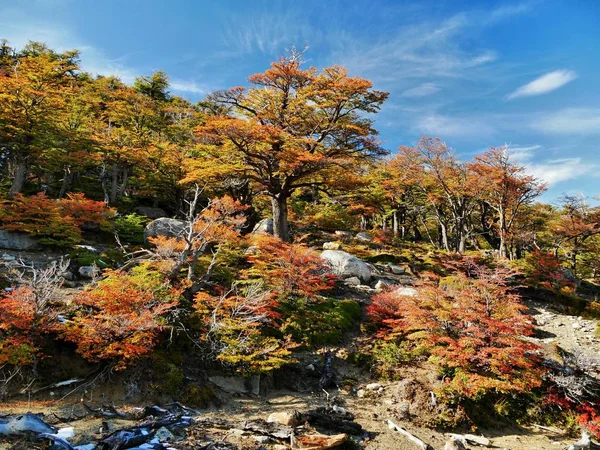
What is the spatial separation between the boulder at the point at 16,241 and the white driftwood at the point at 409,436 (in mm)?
15021

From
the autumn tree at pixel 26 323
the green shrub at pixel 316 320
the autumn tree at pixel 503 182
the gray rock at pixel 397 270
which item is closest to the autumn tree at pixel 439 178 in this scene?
the autumn tree at pixel 503 182

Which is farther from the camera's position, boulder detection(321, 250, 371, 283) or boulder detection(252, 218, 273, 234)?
boulder detection(252, 218, 273, 234)

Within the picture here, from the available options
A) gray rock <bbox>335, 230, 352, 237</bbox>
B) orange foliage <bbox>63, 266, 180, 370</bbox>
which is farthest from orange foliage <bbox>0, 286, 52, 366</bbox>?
gray rock <bbox>335, 230, 352, 237</bbox>

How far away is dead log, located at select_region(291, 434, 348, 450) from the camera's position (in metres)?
5.78

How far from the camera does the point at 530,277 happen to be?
1873 centimetres

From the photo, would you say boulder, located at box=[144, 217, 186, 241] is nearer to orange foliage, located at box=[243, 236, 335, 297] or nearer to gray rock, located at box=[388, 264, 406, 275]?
orange foliage, located at box=[243, 236, 335, 297]

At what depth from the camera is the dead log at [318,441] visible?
19.0 feet

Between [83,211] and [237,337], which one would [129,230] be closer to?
[83,211]


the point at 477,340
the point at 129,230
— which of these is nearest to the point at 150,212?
the point at 129,230

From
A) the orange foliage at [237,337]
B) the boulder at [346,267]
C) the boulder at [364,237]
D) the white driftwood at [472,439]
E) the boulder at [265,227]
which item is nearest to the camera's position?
the white driftwood at [472,439]

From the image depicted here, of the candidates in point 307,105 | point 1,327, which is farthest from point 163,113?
point 1,327

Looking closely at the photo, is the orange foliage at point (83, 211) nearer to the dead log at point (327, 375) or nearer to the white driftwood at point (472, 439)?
the dead log at point (327, 375)

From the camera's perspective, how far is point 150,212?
974 inches

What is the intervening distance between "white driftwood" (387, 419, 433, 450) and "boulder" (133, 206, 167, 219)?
21729mm
